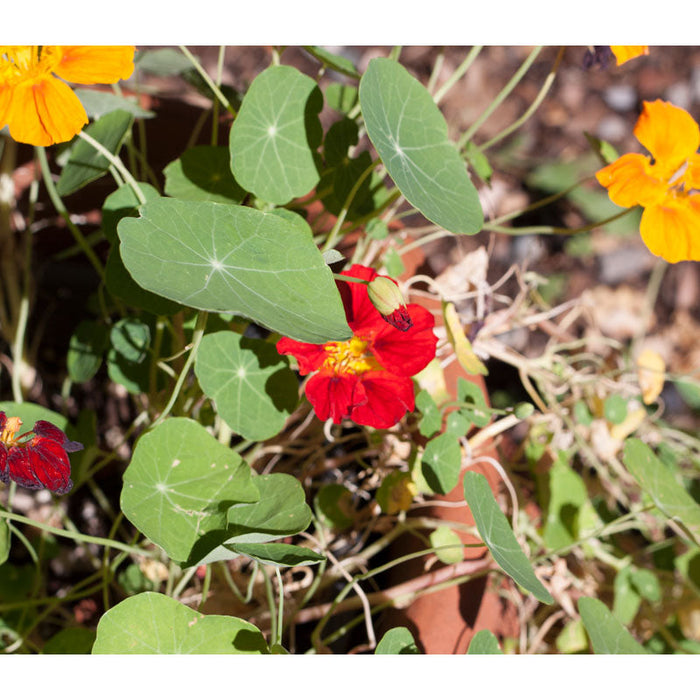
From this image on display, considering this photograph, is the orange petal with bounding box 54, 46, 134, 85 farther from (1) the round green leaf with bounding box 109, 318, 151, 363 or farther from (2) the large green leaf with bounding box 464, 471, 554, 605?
(2) the large green leaf with bounding box 464, 471, 554, 605

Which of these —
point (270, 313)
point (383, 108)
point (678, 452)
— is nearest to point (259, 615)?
point (270, 313)

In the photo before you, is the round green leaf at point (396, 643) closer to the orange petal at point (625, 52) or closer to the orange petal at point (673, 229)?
the orange petal at point (673, 229)

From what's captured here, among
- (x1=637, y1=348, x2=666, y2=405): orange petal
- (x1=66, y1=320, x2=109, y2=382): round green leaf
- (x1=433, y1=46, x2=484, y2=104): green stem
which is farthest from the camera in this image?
(x1=637, y1=348, x2=666, y2=405): orange petal

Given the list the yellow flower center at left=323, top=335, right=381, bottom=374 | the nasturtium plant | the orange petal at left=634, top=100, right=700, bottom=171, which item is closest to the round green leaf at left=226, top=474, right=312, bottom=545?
the nasturtium plant

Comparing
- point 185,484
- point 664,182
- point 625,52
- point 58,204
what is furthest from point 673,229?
point 58,204

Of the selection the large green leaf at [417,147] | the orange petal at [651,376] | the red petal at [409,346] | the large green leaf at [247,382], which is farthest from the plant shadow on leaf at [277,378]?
the orange petal at [651,376]
